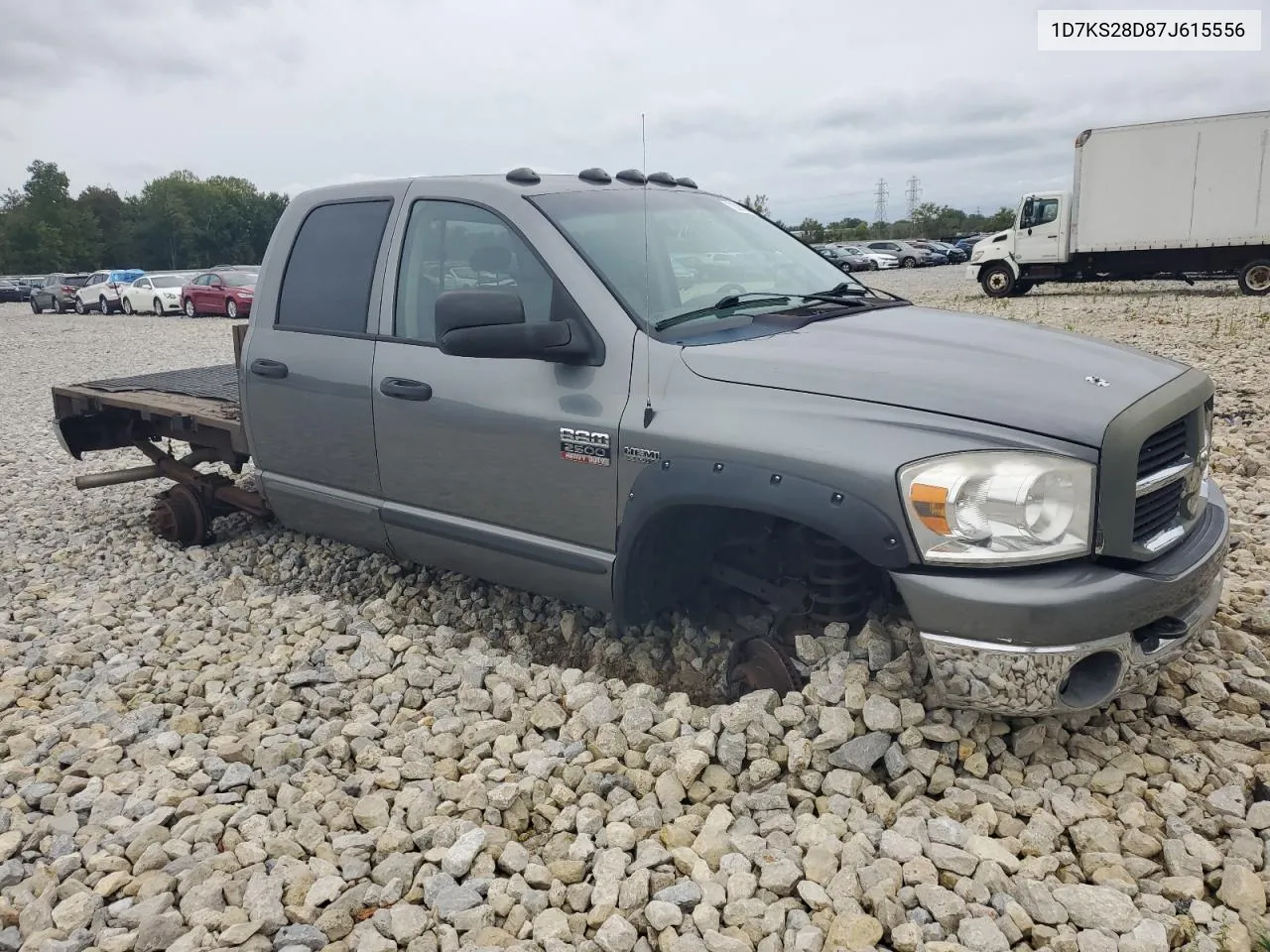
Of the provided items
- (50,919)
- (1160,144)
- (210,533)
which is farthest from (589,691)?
(1160,144)

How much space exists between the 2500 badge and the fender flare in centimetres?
17

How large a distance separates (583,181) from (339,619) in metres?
2.26

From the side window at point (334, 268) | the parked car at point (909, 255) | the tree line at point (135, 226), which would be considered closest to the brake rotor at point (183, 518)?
the side window at point (334, 268)

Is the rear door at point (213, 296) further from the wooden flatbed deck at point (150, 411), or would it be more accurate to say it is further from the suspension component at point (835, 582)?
the suspension component at point (835, 582)

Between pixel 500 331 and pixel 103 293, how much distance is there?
114ft

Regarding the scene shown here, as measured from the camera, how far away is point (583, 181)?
4184 millimetres

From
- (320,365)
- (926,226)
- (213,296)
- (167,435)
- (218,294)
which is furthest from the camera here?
(926,226)

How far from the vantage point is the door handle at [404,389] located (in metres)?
3.90

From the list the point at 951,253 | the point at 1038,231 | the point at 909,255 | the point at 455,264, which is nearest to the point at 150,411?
the point at 455,264

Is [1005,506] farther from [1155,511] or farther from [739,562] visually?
[739,562]

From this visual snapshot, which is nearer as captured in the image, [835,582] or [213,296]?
[835,582]

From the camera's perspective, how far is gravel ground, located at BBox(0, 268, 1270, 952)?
2541mm

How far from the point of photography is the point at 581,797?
3.09m

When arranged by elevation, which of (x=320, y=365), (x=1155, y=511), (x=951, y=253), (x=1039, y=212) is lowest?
(x=951, y=253)
